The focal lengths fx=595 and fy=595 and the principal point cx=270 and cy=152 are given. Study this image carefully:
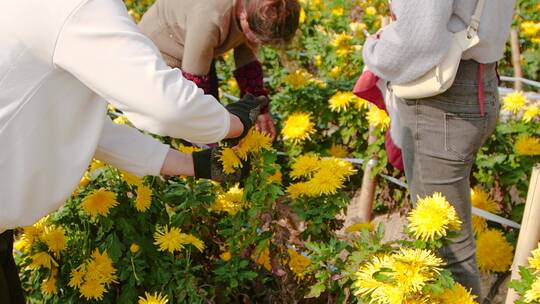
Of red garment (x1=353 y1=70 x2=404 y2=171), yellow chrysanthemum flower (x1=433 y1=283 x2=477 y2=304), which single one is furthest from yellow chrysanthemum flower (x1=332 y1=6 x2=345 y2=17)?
yellow chrysanthemum flower (x1=433 y1=283 x2=477 y2=304)

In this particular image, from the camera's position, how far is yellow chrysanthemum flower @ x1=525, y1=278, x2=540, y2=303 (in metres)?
1.16

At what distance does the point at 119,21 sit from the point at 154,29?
1471 mm

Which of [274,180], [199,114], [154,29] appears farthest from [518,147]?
[199,114]

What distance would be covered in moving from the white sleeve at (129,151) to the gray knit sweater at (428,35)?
27.5 inches

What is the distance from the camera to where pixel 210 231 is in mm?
1926

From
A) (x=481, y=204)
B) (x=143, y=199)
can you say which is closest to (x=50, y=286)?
(x=143, y=199)

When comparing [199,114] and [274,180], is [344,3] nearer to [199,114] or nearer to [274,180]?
[274,180]

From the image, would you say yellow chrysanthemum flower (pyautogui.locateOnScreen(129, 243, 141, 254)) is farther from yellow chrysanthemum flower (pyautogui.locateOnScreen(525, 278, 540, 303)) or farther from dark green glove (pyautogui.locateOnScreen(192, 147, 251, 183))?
yellow chrysanthemum flower (pyautogui.locateOnScreen(525, 278, 540, 303))

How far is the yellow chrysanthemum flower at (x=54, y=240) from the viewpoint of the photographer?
5.76 feet

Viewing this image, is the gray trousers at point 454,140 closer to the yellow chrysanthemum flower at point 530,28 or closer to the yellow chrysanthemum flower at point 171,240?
the yellow chrysanthemum flower at point 171,240

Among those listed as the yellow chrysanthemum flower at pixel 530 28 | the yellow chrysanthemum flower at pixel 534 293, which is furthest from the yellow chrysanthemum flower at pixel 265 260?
the yellow chrysanthemum flower at pixel 530 28

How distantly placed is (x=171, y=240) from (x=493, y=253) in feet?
5.08

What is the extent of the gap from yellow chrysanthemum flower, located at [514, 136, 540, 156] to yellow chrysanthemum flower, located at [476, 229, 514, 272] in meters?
0.38

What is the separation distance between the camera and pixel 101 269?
1.73 meters
